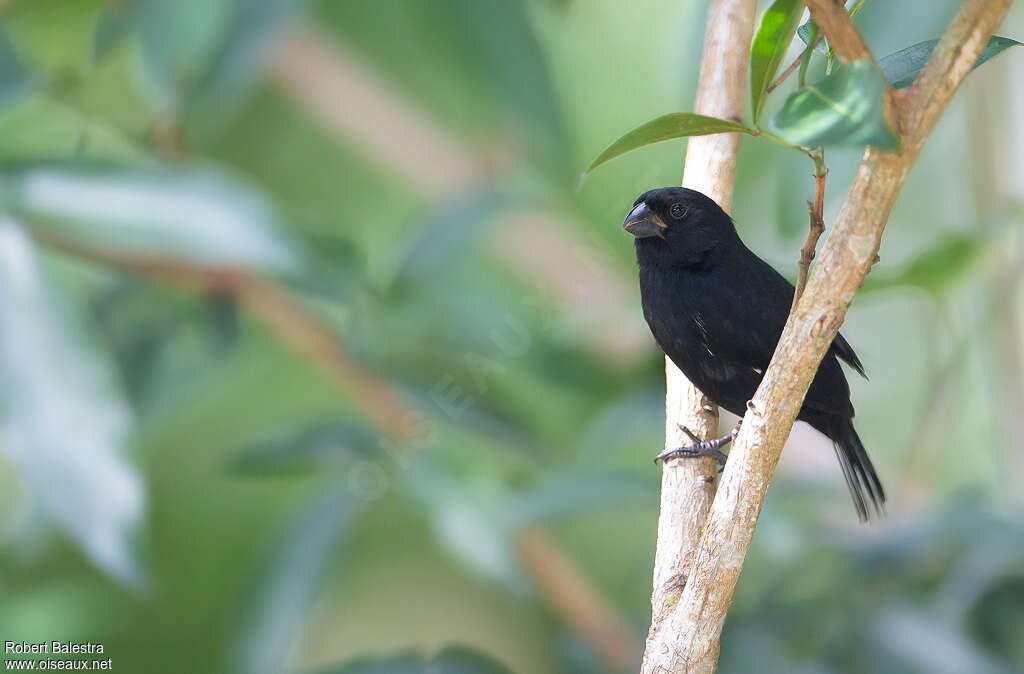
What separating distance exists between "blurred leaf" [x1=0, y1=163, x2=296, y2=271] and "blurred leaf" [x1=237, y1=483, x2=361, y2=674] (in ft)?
2.58

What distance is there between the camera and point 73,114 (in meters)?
2.46

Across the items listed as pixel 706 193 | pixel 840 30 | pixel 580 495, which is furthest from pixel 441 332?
pixel 840 30

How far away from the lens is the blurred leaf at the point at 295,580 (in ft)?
7.95

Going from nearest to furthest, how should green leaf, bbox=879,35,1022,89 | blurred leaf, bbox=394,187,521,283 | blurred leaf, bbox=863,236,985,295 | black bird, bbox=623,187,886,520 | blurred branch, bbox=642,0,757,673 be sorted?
1. green leaf, bbox=879,35,1022,89
2. blurred branch, bbox=642,0,757,673
3. black bird, bbox=623,187,886,520
4. blurred leaf, bbox=863,236,985,295
5. blurred leaf, bbox=394,187,521,283

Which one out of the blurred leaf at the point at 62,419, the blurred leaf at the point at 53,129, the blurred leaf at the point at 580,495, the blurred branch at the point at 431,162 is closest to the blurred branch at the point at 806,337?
the blurred leaf at the point at 62,419

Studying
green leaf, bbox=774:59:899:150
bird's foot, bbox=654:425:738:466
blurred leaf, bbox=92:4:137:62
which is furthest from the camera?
blurred leaf, bbox=92:4:137:62

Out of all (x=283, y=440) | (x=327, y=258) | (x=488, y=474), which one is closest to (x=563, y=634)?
(x=488, y=474)

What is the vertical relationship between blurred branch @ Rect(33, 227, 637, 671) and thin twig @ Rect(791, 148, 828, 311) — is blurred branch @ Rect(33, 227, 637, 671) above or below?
above

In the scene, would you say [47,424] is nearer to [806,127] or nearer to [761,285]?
[761,285]

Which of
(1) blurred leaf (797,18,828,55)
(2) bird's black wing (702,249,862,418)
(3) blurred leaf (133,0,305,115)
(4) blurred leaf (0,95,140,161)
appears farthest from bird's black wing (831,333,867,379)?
(4) blurred leaf (0,95,140,161)

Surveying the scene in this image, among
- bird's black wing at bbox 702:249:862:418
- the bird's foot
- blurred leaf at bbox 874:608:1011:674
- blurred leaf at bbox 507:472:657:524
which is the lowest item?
the bird's foot

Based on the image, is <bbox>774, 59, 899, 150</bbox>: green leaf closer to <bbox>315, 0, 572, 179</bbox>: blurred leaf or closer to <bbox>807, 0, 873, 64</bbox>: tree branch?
<bbox>807, 0, 873, 64</bbox>: tree branch

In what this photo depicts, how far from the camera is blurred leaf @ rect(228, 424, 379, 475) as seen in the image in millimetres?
2363
